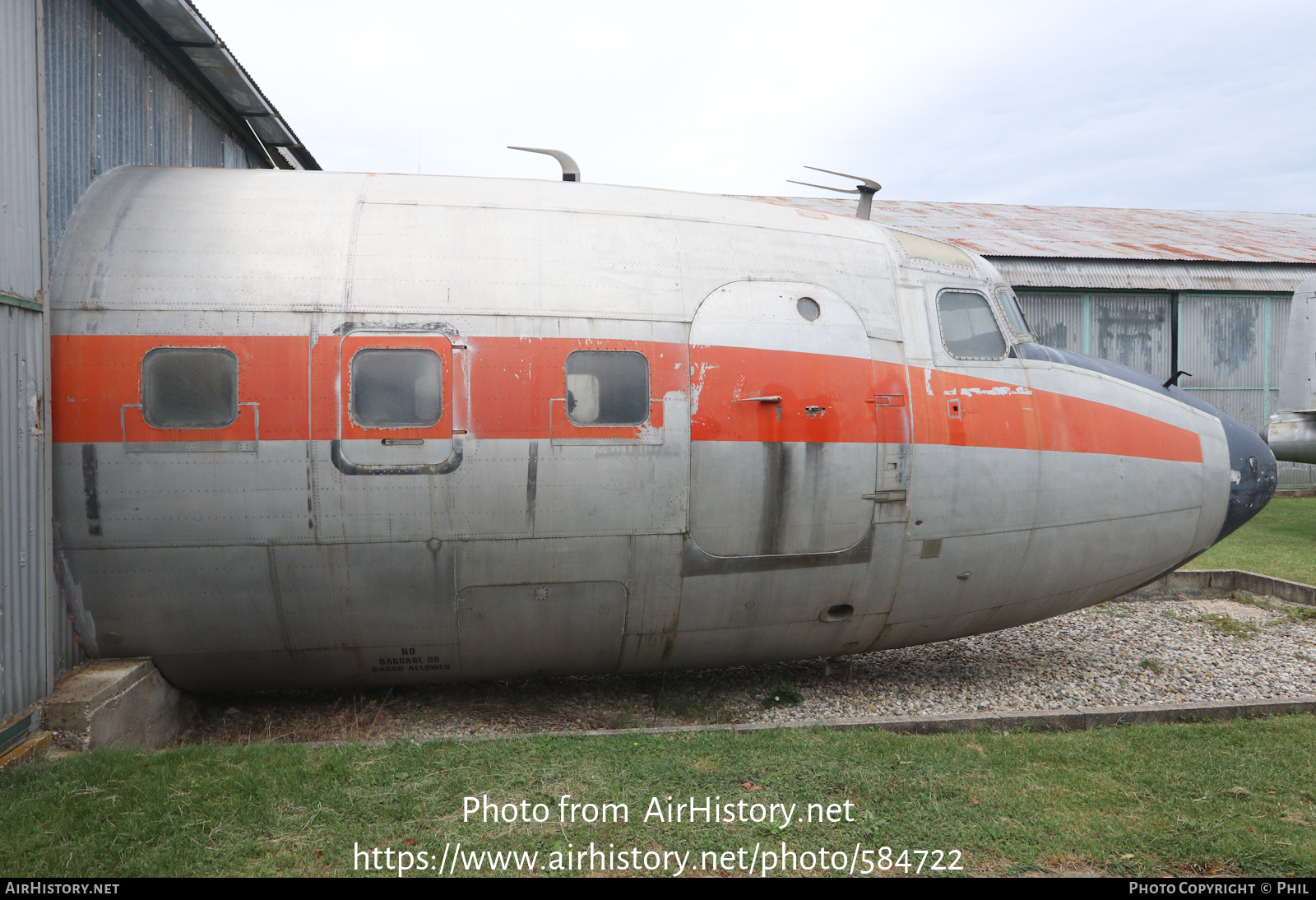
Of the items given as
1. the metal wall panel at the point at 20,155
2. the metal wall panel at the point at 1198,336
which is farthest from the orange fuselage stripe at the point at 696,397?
the metal wall panel at the point at 1198,336

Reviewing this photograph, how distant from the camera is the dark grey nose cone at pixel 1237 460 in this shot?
810 centimetres

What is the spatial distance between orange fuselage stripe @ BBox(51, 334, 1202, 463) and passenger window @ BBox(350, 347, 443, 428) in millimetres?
123

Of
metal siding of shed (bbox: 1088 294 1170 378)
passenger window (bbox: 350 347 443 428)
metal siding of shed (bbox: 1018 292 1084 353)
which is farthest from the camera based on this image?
metal siding of shed (bbox: 1088 294 1170 378)

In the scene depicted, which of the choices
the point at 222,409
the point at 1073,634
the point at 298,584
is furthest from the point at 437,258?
the point at 1073,634

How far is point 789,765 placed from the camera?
19.0 feet

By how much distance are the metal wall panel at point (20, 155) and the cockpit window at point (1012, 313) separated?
8.17 metres

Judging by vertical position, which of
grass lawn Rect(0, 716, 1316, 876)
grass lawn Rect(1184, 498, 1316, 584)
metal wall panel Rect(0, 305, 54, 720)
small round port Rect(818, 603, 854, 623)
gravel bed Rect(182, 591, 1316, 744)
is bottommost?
gravel bed Rect(182, 591, 1316, 744)

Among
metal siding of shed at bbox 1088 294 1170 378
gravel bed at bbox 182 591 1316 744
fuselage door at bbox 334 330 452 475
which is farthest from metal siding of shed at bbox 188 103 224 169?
metal siding of shed at bbox 1088 294 1170 378

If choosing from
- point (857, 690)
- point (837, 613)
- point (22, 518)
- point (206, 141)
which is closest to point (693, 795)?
point (837, 613)

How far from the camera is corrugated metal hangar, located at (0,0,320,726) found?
5.32 m

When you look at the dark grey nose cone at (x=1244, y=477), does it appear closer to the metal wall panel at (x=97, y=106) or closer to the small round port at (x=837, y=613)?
the small round port at (x=837, y=613)

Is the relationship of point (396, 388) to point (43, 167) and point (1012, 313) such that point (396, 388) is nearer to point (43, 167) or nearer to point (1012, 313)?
point (43, 167)

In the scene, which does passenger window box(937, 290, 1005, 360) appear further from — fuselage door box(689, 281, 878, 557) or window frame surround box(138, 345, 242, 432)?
window frame surround box(138, 345, 242, 432)
